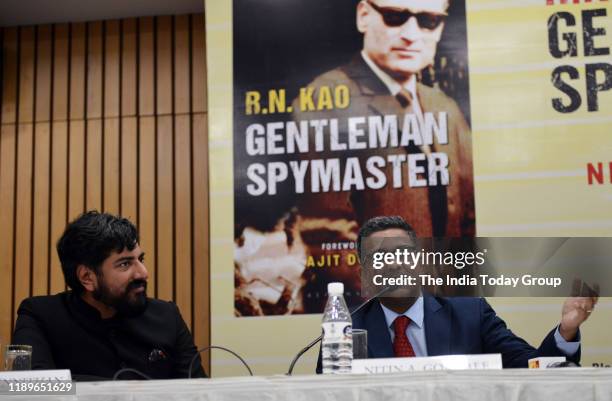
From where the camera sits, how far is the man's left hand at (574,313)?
259 cm

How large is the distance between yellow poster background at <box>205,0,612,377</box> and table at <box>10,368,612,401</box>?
2222 mm

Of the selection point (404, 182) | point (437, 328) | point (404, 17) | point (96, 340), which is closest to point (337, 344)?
point (437, 328)

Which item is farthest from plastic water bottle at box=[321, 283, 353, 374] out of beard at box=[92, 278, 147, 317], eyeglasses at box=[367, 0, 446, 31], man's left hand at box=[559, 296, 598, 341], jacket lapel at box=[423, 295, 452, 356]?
eyeglasses at box=[367, 0, 446, 31]

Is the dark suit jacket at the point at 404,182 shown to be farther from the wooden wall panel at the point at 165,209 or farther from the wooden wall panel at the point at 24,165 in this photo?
the wooden wall panel at the point at 24,165

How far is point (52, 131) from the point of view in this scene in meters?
5.62

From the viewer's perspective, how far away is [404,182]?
4.17 meters

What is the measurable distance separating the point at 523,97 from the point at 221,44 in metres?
1.43

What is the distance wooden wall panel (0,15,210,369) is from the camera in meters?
5.39

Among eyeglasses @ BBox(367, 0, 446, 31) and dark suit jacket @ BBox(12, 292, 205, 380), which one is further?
eyeglasses @ BBox(367, 0, 446, 31)

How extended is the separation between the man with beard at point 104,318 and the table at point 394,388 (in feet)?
4.35

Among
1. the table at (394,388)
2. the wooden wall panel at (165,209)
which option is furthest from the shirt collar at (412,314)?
the wooden wall panel at (165,209)

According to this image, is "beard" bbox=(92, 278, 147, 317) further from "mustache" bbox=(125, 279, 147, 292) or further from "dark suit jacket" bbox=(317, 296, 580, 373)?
"dark suit jacket" bbox=(317, 296, 580, 373)

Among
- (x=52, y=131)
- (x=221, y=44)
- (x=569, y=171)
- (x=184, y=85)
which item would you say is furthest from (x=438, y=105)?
(x=52, y=131)

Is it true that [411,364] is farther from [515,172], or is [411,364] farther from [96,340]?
[515,172]
